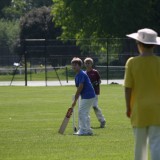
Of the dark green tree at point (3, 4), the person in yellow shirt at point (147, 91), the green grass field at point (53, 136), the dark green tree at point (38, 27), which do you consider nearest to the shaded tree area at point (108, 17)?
the dark green tree at point (38, 27)

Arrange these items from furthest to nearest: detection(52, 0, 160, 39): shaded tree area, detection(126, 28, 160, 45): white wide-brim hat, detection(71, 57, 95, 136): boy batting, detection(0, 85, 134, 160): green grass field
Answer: detection(52, 0, 160, 39): shaded tree area → detection(71, 57, 95, 136): boy batting → detection(0, 85, 134, 160): green grass field → detection(126, 28, 160, 45): white wide-brim hat

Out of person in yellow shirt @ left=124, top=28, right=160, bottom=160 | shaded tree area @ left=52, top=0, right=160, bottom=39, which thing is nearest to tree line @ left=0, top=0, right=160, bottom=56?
shaded tree area @ left=52, top=0, right=160, bottom=39

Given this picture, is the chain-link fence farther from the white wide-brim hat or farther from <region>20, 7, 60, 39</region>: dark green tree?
the white wide-brim hat

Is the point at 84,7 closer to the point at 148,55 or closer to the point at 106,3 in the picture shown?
the point at 106,3

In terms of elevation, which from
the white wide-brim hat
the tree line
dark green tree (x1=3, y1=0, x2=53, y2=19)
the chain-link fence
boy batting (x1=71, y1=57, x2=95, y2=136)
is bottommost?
dark green tree (x1=3, y1=0, x2=53, y2=19)

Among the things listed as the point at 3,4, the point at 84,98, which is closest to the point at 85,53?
the point at 84,98

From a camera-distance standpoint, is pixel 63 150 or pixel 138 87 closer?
pixel 138 87

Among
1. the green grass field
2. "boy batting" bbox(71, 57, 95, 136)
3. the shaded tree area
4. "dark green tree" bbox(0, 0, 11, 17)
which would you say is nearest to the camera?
the green grass field

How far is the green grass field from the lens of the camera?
1411 centimetres

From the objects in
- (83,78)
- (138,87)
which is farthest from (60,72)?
(138,87)

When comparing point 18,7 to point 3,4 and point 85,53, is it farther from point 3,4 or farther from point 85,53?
point 85,53

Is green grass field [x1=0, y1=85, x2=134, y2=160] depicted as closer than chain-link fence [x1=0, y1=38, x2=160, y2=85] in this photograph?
Yes

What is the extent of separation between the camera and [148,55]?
10453mm

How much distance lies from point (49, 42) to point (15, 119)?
106ft
